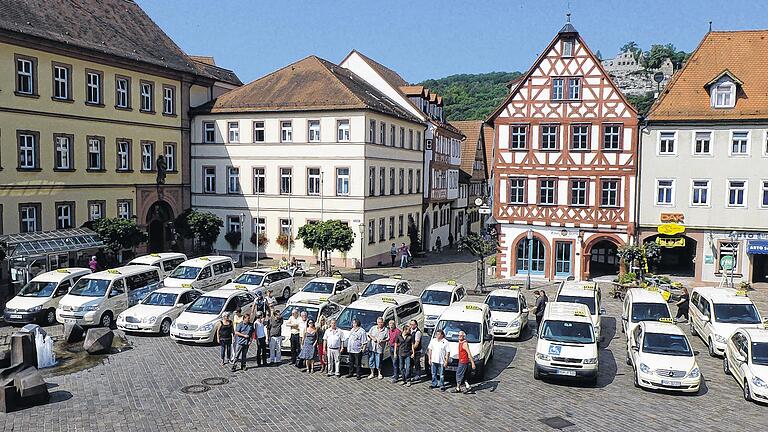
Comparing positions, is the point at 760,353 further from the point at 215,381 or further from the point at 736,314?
the point at 215,381

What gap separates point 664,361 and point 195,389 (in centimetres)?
1144

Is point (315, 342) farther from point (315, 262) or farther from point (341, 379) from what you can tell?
point (315, 262)

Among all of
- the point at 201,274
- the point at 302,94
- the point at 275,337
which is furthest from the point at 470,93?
the point at 275,337

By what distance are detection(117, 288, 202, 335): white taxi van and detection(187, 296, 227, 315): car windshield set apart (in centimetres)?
109

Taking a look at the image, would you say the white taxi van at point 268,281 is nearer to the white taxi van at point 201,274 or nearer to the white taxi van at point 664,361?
the white taxi van at point 201,274

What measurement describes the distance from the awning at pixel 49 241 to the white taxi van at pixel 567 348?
22524 mm

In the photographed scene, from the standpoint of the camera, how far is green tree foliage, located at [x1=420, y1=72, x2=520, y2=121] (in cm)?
10562

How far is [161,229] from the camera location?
44.2 metres

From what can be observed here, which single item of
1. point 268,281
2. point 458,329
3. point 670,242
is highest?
point 670,242

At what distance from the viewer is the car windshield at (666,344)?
1756cm

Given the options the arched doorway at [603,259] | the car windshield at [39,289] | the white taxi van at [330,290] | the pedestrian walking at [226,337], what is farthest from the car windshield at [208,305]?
the arched doorway at [603,259]

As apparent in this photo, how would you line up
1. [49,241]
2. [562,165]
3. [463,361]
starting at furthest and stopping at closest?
[562,165]
[49,241]
[463,361]

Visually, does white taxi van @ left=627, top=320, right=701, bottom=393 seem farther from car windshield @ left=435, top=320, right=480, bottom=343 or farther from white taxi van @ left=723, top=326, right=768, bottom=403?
car windshield @ left=435, top=320, right=480, bottom=343

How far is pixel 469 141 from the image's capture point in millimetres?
70312
